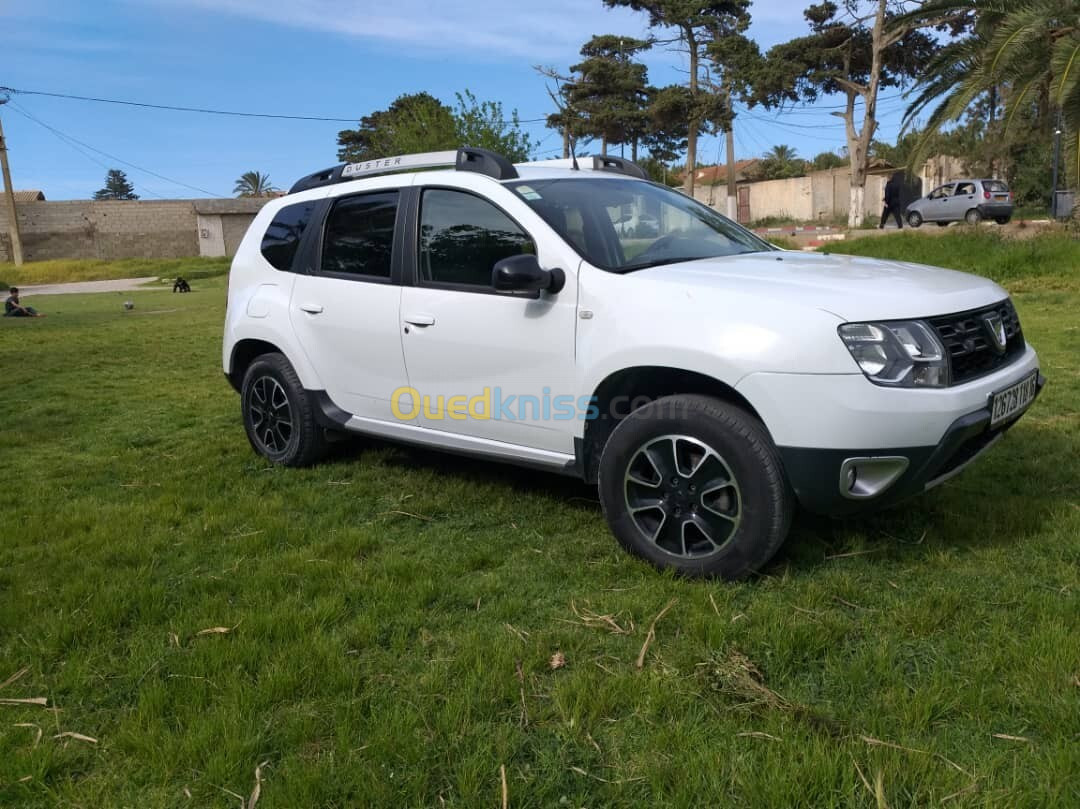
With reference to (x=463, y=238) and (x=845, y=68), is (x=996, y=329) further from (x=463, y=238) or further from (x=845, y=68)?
(x=845, y=68)

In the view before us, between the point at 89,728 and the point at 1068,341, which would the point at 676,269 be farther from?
the point at 1068,341

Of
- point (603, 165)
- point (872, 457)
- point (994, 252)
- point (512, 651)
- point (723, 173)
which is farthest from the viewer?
point (723, 173)

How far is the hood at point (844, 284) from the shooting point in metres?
3.09

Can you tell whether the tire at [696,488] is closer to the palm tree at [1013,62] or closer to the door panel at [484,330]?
the door panel at [484,330]

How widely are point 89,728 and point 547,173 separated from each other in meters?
3.17

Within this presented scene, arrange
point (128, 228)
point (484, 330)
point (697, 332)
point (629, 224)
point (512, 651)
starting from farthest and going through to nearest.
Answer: point (128, 228), point (629, 224), point (484, 330), point (697, 332), point (512, 651)

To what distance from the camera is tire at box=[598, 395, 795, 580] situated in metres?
3.15

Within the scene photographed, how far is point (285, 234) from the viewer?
16.8ft

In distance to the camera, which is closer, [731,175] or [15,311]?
[15,311]

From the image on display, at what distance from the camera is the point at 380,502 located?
4.58 m

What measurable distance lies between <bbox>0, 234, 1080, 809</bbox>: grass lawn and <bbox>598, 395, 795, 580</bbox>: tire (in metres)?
0.15

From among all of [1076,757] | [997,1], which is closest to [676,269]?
[1076,757]

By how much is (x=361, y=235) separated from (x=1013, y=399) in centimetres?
326

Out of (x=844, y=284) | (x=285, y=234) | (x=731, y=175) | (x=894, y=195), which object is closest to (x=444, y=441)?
(x=285, y=234)
